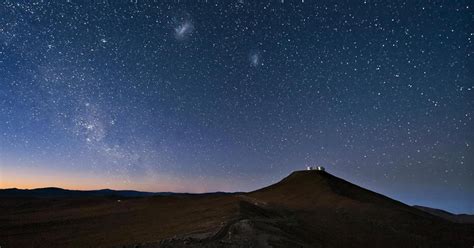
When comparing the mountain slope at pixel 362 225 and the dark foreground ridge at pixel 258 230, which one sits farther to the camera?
the mountain slope at pixel 362 225

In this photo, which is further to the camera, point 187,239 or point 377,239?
point 377,239

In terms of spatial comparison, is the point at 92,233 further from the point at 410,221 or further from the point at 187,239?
the point at 410,221

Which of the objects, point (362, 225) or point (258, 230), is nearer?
point (258, 230)

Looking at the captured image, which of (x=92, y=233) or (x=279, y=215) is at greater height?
(x=279, y=215)

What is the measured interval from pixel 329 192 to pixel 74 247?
29.6 metres

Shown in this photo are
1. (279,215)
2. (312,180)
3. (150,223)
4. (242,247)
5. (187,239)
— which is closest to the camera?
(242,247)

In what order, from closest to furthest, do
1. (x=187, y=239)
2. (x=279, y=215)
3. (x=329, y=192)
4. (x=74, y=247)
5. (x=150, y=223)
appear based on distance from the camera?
1. (x=187, y=239)
2. (x=74, y=247)
3. (x=150, y=223)
4. (x=279, y=215)
5. (x=329, y=192)

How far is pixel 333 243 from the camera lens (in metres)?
17.9

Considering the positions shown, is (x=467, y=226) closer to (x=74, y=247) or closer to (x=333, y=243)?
(x=333, y=243)

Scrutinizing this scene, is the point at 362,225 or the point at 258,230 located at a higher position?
the point at 362,225

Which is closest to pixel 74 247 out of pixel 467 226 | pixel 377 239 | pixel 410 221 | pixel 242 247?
pixel 242 247

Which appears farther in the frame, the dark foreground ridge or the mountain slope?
the mountain slope

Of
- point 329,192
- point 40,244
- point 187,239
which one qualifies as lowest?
point 40,244

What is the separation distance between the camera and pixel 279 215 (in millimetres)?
25391
